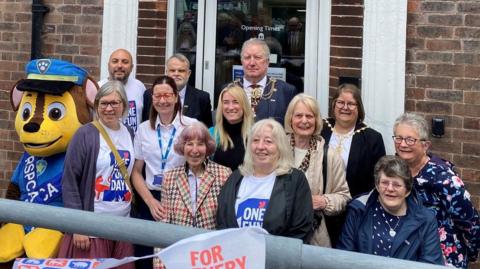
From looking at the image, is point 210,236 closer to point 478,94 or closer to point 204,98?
point 204,98

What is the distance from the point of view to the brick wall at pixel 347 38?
216 inches

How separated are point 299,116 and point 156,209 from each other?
116cm

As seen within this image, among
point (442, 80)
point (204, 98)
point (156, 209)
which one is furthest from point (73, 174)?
point (442, 80)

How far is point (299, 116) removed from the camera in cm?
390

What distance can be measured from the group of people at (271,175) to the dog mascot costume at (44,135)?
272 mm

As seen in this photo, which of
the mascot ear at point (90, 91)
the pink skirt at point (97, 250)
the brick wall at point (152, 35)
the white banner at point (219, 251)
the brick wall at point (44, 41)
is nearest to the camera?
the white banner at point (219, 251)

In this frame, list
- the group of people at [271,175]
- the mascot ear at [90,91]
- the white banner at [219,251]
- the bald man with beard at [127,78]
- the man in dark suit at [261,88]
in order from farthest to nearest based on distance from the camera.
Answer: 1. the bald man with beard at [127,78]
2. the man in dark suit at [261,88]
3. the mascot ear at [90,91]
4. the group of people at [271,175]
5. the white banner at [219,251]

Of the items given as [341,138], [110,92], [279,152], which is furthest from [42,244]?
[341,138]

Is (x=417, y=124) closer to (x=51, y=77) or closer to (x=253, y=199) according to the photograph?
(x=253, y=199)

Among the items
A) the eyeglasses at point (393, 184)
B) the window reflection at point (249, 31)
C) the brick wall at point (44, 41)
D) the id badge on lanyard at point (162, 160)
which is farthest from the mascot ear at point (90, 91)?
the eyeglasses at point (393, 184)

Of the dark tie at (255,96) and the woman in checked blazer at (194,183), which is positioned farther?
the dark tie at (255,96)

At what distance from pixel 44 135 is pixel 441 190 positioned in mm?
2626

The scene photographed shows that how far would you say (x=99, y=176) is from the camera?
13.0 feet

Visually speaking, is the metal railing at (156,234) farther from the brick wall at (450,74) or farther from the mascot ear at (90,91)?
the brick wall at (450,74)
